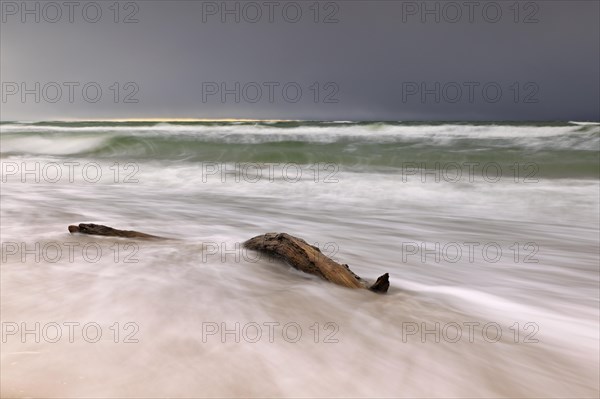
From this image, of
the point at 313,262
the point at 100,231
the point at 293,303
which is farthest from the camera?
the point at 100,231

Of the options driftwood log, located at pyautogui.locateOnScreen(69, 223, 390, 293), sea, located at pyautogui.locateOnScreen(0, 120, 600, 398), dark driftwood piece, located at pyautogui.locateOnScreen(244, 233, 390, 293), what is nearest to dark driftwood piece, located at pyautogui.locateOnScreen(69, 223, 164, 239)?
sea, located at pyautogui.locateOnScreen(0, 120, 600, 398)

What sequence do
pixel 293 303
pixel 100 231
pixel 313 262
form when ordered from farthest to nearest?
pixel 100 231
pixel 313 262
pixel 293 303

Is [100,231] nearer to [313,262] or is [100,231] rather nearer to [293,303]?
[313,262]

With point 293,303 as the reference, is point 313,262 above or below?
above

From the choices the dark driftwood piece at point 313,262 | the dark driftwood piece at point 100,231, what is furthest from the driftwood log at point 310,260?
the dark driftwood piece at point 100,231

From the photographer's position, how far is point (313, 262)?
2.59m

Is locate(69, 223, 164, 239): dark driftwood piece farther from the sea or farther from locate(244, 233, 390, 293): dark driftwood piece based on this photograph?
locate(244, 233, 390, 293): dark driftwood piece

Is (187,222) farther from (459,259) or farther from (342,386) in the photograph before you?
(342,386)

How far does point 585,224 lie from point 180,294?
5368 millimetres

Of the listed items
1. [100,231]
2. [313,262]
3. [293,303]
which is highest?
[100,231]

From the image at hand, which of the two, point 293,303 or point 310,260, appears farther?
point 310,260

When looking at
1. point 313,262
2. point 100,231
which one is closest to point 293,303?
point 313,262

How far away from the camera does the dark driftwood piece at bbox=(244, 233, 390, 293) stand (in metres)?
2.46

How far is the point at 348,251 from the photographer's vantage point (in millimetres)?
3678
